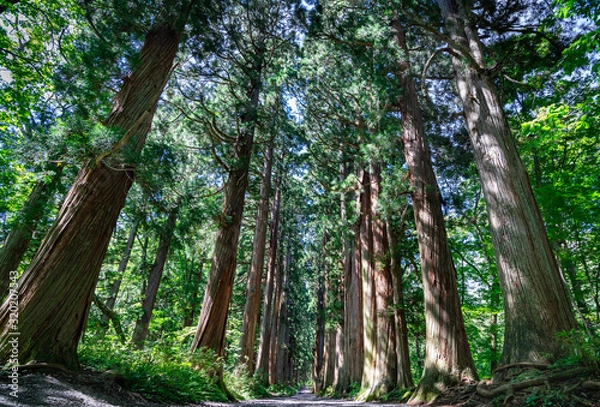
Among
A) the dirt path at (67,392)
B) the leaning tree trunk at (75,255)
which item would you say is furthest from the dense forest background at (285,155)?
the dirt path at (67,392)

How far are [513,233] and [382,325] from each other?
477 cm

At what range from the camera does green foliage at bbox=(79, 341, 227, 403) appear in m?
3.96

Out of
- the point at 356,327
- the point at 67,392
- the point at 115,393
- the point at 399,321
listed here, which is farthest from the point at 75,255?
the point at 356,327

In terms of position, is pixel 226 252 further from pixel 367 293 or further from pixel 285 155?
pixel 285 155

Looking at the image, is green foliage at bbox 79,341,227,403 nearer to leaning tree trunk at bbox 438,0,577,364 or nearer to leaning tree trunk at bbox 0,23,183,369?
leaning tree trunk at bbox 0,23,183,369

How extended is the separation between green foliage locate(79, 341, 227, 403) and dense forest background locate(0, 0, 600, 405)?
0.14 ft

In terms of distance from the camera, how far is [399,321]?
7895mm

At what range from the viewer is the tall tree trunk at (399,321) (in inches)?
284

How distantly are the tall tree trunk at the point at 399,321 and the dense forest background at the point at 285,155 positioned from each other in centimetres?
5

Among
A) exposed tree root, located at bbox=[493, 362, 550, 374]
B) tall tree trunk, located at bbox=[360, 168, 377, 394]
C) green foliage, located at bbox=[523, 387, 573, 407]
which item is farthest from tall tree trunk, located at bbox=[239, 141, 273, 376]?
green foliage, located at bbox=[523, 387, 573, 407]

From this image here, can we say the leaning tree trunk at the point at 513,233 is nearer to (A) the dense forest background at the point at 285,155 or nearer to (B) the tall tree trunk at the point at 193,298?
(A) the dense forest background at the point at 285,155

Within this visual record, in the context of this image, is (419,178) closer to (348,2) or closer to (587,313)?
(348,2)

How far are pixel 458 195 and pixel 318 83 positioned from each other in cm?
656

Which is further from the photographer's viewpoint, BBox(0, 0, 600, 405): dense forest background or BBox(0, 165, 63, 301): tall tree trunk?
BBox(0, 165, 63, 301): tall tree trunk
